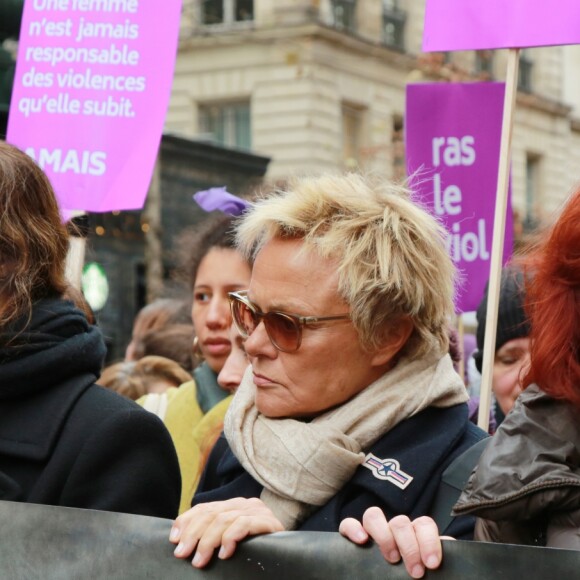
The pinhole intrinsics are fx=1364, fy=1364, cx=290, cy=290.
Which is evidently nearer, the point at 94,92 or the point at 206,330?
the point at 206,330

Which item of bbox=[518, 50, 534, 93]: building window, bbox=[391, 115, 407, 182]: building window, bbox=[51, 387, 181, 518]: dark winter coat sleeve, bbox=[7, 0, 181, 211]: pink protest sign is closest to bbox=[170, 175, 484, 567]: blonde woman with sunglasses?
bbox=[51, 387, 181, 518]: dark winter coat sleeve

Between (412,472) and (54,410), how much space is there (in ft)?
2.22

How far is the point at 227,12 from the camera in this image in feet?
83.6

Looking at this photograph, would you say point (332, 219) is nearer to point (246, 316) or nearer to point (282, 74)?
point (246, 316)

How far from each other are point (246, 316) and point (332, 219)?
10.2 inches

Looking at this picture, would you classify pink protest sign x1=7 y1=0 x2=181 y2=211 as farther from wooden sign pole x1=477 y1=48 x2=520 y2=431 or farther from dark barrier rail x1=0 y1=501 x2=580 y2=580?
dark barrier rail x1=0 y1=501 x2=580 y2=580

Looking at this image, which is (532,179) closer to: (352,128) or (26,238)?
(352,128)

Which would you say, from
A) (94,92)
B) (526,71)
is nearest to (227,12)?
(526,71)

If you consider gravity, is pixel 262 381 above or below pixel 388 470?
above

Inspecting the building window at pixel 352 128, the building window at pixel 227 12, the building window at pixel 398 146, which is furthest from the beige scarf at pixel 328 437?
the building window at pixel 227 12

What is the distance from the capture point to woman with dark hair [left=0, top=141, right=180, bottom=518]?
8.21 ft

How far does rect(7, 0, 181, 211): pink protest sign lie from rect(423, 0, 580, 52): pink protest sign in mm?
996

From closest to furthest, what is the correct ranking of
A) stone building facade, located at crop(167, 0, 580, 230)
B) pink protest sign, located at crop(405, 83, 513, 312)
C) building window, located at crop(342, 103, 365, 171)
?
pink protest sign, located at crop(405, 83, 513, 312) → stone building facade, located at crop(167, 0, 580, 230) → building window, located at crop(342, 103, 365, 171)

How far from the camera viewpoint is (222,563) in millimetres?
2049
